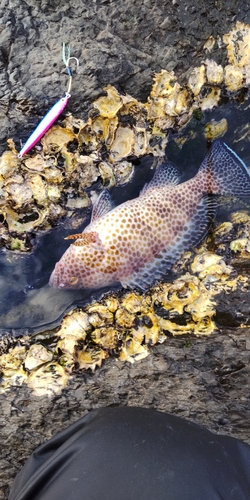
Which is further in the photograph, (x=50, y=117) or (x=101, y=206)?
(x=101, y=206)

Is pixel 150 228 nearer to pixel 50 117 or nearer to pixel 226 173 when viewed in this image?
pixel 226 173

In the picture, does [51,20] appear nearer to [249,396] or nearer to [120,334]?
[120,334]

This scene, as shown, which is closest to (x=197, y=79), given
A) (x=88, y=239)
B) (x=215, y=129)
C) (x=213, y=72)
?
(x=213, y=72)

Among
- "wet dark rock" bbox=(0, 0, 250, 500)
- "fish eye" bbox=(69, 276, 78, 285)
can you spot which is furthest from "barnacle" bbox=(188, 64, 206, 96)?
"fish eye" bbox=(69, 276, 78, 285)

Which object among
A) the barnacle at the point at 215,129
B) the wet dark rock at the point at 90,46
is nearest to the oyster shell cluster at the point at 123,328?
the barnacle at the point at 215,129

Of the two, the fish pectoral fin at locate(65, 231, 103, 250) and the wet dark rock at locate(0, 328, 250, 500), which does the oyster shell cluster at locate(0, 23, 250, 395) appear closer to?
the wet dark rock at locate(0, 328, 250, 500)

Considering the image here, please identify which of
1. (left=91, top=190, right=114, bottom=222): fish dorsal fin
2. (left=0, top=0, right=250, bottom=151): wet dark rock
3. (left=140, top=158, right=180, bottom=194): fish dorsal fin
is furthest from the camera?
(left=140, top=158, right=180, bottom=194): fish dorsal fin

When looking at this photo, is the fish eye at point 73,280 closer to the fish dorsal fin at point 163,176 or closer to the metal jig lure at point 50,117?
the fish dorsal fin at point 163,176
